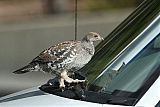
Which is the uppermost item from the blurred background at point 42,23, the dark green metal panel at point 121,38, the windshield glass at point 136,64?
the blurred background at point 42,23

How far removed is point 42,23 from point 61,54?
9077 mm

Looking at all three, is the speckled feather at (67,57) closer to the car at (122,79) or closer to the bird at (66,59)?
the bird at (66,59)

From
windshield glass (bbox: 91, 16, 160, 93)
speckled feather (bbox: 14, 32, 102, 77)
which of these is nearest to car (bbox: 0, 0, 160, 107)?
windshield glass (bbox: 91, 16, 160, 93)

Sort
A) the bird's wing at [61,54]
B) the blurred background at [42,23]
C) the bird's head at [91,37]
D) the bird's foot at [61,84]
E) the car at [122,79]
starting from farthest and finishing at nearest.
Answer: the blurred background at [42,23]
the bird's head at [91,37]
the bird's wing at [61,54]
the bird's foot at [61,84]
the car at [122,79]

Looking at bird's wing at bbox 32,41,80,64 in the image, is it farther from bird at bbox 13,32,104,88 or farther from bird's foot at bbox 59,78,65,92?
bird's foot at bbox 59,78,65,92

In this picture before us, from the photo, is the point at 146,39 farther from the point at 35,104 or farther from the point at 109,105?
the point at 35,104

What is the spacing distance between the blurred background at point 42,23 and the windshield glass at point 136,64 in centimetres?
674

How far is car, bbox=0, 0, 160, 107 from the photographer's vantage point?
3.30m

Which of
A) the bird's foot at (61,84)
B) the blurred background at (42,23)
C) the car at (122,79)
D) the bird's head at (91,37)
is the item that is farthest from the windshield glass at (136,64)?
the blurred background at (42,23)

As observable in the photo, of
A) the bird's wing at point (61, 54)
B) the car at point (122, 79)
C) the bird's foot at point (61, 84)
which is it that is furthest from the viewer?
the bird's wing at point (61, 54)

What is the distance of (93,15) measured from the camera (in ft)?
42.8

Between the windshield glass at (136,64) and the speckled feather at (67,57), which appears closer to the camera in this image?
the windshield glass at (136,64)

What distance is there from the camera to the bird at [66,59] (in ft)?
12.2

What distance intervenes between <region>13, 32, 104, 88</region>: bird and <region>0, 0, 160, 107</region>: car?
0.08 metres
